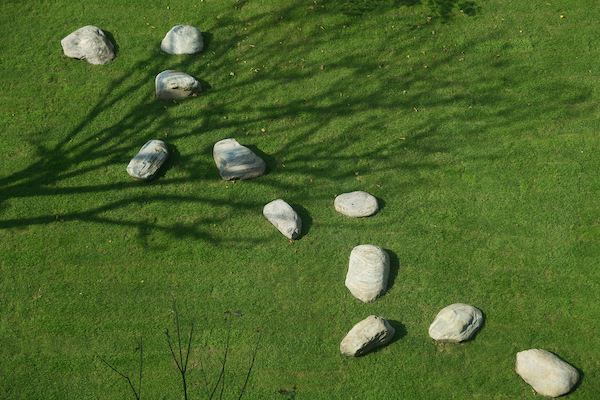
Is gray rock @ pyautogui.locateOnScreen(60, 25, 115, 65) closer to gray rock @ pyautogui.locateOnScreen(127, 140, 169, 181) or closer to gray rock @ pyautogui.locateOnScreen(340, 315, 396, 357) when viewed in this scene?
gray rock @ pyautogui.locateOnScreen(127, 140, 169, 181)

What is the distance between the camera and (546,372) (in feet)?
19.1

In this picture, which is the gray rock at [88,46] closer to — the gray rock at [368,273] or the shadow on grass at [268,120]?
the shadow on grass at [268,120]

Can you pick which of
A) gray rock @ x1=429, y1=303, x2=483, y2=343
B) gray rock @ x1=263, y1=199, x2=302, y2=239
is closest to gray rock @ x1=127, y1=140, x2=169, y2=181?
gray rock @ x1=263, y1=199, x2=302, y2=239

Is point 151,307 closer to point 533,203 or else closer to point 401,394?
point 401,394

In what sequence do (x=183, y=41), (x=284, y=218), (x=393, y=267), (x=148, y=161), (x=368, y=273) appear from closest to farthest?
1. (x=368, y=273)
2. (x=393, y=267)
3. (x=284, y=218)
4. (x=148, y=161)
5. (x=183, y=41)

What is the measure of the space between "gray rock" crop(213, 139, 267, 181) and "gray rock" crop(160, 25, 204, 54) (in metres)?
2.50

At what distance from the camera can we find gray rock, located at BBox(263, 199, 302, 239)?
6.84 metres

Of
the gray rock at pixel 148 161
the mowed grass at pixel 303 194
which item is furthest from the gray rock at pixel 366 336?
the gray rock at pixel 148 161

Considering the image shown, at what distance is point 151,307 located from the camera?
6.45 m

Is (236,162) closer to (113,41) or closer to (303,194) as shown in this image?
(303,194)

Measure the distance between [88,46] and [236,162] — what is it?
407 centimetres

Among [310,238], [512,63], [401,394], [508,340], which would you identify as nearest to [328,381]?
[401,394]

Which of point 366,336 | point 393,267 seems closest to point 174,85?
point 393,267

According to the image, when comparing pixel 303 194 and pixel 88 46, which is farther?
pixel 88 46
